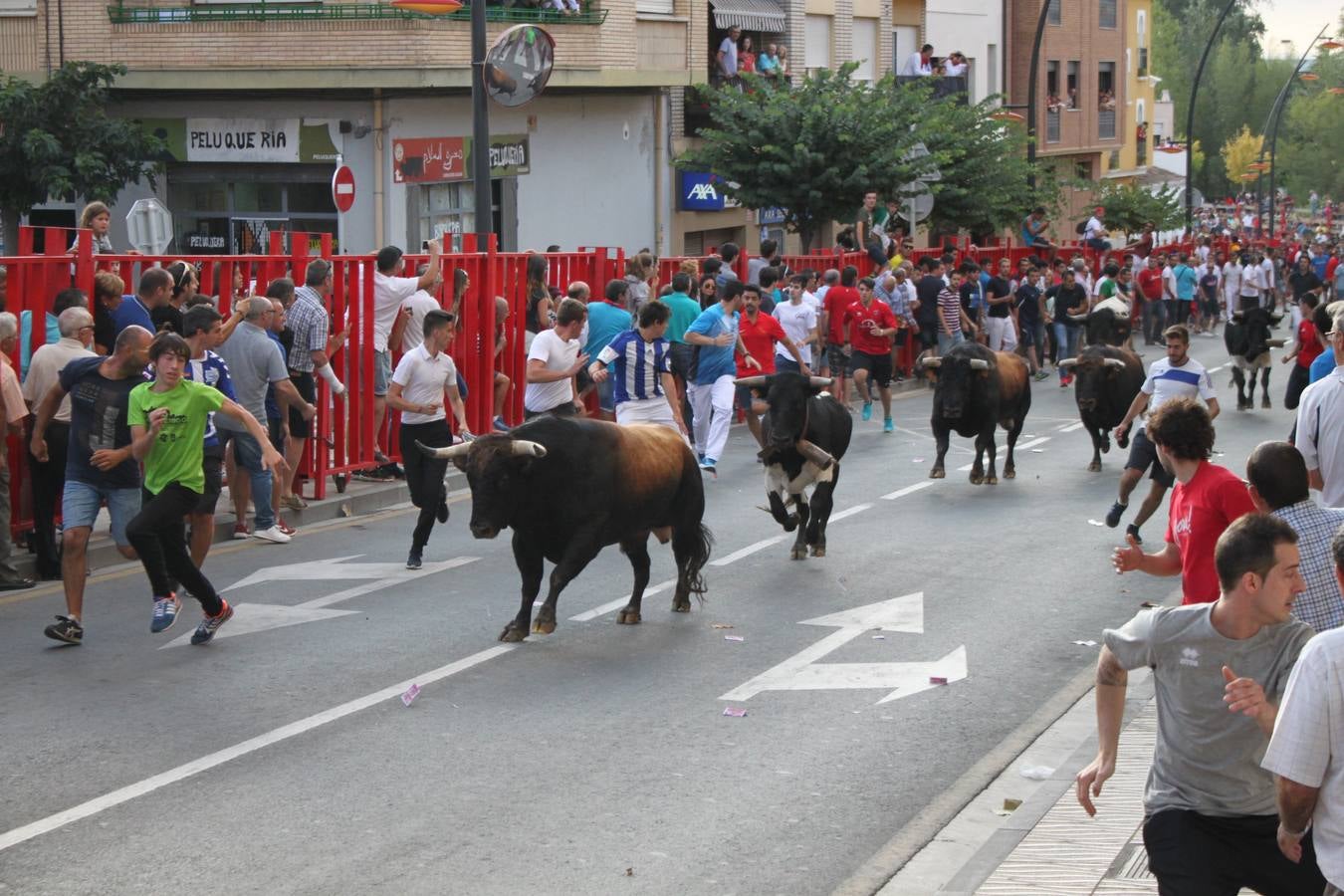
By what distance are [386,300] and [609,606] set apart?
5.75 meters

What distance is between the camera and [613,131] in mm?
35031

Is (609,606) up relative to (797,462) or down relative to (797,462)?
down

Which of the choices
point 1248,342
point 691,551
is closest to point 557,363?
point 691,551

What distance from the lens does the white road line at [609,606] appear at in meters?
11.6

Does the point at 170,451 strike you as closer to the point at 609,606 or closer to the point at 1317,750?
the point at 609,606

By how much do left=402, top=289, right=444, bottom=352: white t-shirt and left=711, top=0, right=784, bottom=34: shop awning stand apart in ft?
75.8

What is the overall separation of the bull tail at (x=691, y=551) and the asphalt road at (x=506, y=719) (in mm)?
259

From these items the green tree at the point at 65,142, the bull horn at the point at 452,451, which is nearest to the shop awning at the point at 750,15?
the green tree at the point at 65,142

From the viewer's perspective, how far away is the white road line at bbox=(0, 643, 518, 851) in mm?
7387

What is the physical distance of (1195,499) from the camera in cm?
718

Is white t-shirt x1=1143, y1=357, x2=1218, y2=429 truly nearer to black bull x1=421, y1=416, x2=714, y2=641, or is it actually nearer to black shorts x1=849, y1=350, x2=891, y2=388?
black bull x1=421, y1=416, x2=714, y2=641

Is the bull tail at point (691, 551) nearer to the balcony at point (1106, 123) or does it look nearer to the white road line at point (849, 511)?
the white road line at point (849, 511)

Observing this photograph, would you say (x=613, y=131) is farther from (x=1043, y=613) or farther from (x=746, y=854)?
(x=746, y=854)

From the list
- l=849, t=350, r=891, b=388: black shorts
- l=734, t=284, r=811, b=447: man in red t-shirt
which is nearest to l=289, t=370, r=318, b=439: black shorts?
l=734, t=284, r=811, b=447: man in red t-shirt
